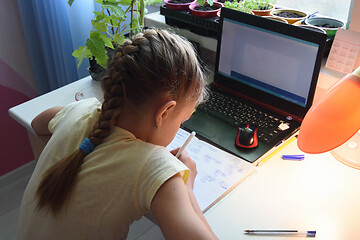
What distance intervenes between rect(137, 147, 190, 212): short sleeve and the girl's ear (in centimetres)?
7

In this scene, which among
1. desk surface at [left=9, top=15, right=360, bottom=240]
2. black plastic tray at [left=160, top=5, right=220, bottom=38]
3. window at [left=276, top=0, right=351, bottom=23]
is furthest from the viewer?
window at [left=276, top=0, right=351, bottom=23]

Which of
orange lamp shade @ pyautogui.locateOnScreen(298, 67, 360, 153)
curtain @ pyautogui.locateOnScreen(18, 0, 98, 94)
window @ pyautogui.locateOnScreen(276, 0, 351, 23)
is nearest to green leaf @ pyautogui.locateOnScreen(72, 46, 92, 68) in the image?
curtain @ pyautogui.locateOnScreen(18, 0, 98, 94)

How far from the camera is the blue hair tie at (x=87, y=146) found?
746 millimetres

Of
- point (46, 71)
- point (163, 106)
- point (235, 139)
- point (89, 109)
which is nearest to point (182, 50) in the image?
point (163, 106)

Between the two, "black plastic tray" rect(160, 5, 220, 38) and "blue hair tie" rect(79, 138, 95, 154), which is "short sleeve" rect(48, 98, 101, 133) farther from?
"black plastic tray" rect(160, 5, 220, 38)

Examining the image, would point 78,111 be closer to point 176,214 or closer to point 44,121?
point 44,121

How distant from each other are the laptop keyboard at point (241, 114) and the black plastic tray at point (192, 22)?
27 cm

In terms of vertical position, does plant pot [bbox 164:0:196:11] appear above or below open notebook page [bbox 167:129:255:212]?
above

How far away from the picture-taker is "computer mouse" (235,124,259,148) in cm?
102

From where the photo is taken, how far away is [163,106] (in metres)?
0.75

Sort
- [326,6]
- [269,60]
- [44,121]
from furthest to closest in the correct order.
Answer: [326,6]
[269,60]
[44,121]

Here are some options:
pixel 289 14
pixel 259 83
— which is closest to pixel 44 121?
pixel 259 83

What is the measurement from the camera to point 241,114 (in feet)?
3.77

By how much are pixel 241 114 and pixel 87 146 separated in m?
0.56
